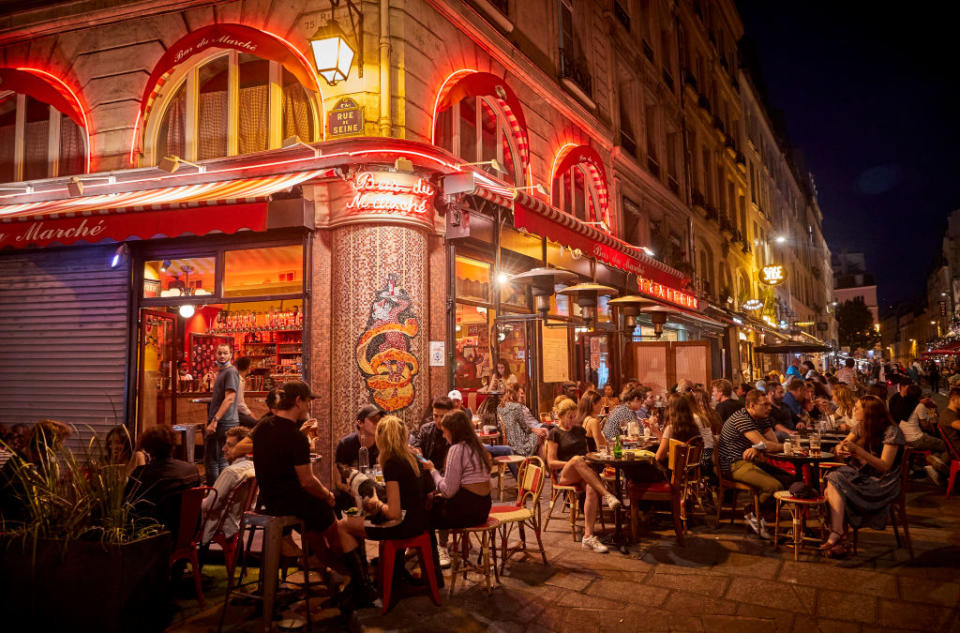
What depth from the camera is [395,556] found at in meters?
4.72

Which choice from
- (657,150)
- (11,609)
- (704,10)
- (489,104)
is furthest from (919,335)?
(11,609)

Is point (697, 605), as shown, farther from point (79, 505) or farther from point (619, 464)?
point (79, 505)

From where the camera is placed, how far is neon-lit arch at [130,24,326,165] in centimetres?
870

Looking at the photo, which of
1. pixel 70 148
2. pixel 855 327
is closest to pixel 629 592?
pixel 70 148

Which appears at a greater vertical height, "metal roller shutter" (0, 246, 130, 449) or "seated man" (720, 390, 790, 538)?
"metal roller shutter" (0, 246, 130, 449)

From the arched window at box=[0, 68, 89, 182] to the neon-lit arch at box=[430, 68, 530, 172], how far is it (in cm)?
554

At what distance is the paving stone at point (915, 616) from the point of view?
13.7 feet

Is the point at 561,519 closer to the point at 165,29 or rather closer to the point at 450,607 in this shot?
the point at 450,607

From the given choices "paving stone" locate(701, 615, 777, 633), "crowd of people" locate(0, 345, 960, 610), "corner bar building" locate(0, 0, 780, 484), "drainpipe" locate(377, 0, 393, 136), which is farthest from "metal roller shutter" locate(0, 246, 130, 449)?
"paving stone" locate(701, 615, 777, 633)

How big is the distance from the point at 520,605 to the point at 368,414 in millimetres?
2259

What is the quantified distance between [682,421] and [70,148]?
397 inches

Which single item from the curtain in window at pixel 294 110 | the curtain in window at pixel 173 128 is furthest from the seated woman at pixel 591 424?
the curtain in window at pixel 173 128

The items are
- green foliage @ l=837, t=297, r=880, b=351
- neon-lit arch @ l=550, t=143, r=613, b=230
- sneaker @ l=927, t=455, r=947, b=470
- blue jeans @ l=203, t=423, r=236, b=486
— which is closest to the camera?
blue jeans @ l=203, t=423, r=236, b=486

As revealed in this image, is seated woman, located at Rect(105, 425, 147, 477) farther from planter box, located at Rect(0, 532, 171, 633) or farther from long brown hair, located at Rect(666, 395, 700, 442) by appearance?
long brown hair, located at Rect(666, 395, 700, 442)
